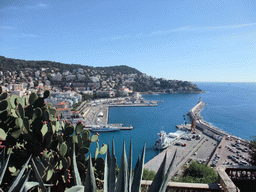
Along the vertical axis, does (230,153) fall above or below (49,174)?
below

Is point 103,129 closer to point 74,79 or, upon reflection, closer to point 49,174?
point 49,174

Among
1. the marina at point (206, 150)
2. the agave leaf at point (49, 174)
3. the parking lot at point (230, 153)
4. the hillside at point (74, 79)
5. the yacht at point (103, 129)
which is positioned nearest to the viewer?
the agave leaf at point (49, 174)

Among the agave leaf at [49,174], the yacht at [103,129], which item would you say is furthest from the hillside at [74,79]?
the agave leaf at [49,174]

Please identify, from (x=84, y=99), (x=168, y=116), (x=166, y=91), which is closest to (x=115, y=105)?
(x=84, y=99)

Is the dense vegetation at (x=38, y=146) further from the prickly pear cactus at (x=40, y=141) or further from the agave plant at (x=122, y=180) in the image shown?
the agave plant at (x=122, y=180)

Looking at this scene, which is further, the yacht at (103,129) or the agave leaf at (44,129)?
the yacht at (103,129)

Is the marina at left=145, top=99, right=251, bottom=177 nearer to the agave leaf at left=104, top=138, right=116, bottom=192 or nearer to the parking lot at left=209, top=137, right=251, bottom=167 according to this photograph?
the parking lot at left=209, top=137, right=251, bottom=167

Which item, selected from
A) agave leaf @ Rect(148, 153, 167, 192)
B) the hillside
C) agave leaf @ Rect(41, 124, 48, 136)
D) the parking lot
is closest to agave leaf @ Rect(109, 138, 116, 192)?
agave leaf @ Rect(148, 153, 167, 192)

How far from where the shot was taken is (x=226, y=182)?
1.17m

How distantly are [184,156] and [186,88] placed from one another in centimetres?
5361

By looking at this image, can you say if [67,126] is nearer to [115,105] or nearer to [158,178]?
[158,178]

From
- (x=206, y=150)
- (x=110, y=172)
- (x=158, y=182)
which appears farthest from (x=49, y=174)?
(x=206, y=150)

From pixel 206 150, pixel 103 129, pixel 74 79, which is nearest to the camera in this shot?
pixel 206 150

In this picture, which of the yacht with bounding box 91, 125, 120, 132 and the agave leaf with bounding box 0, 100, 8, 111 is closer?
the agave leaf with bounding box 0, 100, 8, 111
